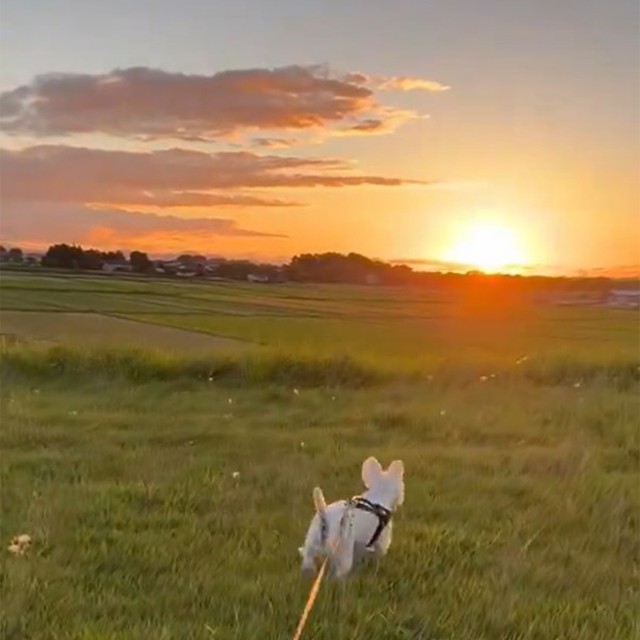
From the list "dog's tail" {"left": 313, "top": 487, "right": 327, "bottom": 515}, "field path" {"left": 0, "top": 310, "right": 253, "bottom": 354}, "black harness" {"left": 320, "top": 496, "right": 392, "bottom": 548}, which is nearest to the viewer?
"dog's tail" {"left": 313, "top": 487, "right": 327, "bottom": 515}

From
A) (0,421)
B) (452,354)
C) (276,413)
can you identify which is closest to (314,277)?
(452,354)

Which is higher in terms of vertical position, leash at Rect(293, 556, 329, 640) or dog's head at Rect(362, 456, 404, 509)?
dog's head at Rect(362, 456, 404, 509)

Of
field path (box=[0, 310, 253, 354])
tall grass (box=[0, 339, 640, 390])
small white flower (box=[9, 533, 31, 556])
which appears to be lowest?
small white flower (box=[9, 533, 31, 556])

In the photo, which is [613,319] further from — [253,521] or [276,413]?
[253,521]

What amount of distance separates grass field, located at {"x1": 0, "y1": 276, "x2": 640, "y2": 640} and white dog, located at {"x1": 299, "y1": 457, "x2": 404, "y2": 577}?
0.39 feet

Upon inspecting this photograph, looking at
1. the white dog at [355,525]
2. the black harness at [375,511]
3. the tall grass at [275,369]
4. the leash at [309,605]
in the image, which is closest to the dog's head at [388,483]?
the white dog at [355,525]

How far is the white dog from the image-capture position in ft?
12.2

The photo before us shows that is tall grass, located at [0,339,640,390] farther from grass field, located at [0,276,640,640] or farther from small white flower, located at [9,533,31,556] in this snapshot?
small white flower, located at [9,533,31,556]

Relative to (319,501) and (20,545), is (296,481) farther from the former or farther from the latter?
(319,501)

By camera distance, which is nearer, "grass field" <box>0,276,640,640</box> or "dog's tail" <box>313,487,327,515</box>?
"dog's tail" <box>313,487,327,515</box>

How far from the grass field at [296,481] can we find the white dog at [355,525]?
0.39ft

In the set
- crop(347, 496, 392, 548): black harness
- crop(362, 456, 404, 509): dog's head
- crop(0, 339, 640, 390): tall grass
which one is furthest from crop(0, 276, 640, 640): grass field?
crop(362, 456, 404, 509): dog's head

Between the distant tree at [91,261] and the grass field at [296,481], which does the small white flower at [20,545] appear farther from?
the distant tree at [91,261]

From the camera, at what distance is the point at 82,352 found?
36.4ft
